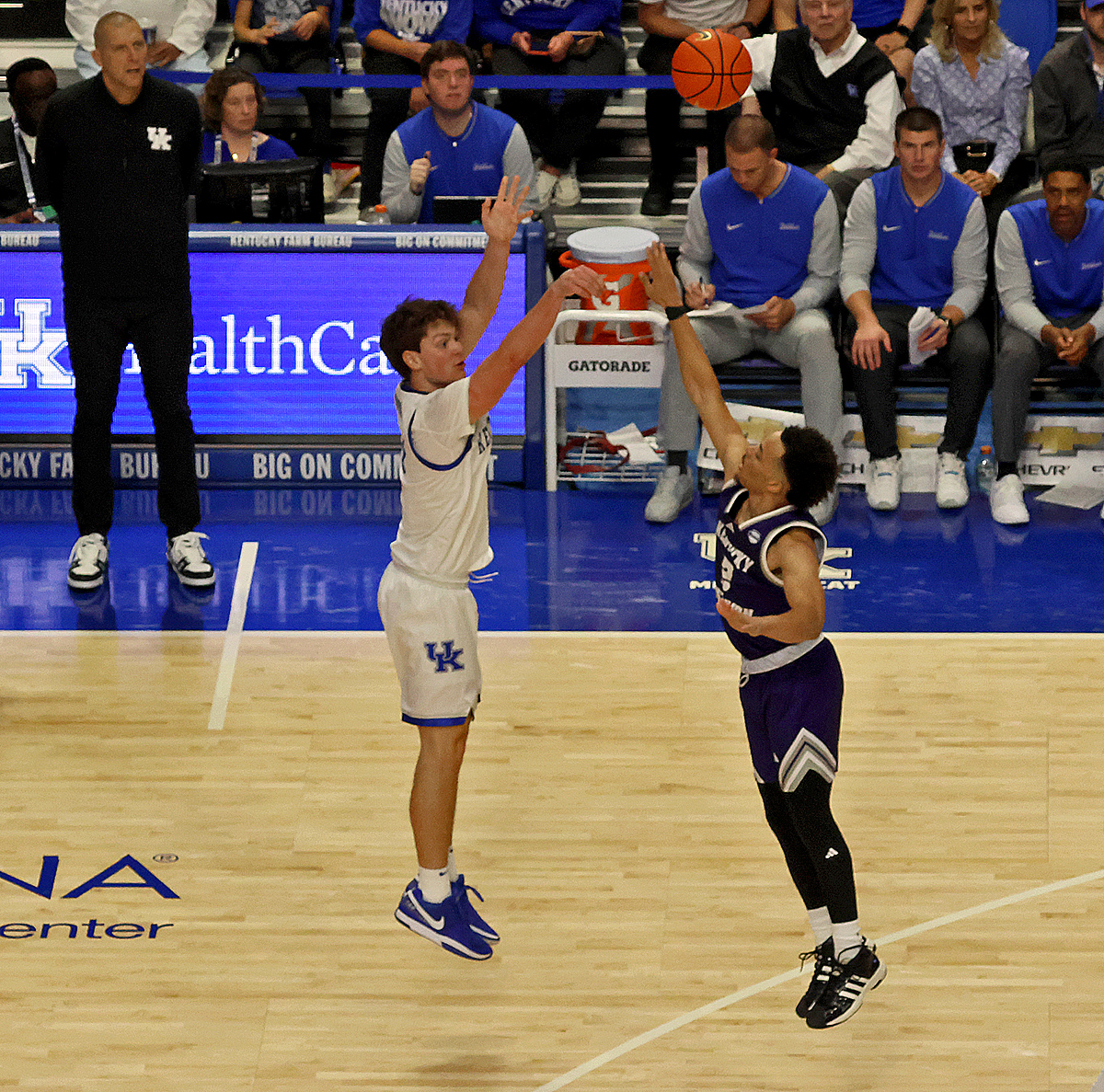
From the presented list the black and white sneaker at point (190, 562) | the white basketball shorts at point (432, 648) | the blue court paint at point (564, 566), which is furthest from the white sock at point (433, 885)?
the black and white sneaker at point (190, 562)

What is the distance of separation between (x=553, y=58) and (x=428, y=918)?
7334 mm

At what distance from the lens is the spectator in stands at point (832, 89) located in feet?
33.6

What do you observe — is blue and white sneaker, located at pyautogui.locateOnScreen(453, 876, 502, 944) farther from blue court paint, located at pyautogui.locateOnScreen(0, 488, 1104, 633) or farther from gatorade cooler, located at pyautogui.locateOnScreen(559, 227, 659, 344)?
gatorade cooler, located at pyautogui.locateOnScreen(559, 227, 659, 344)

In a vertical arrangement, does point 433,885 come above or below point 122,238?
below

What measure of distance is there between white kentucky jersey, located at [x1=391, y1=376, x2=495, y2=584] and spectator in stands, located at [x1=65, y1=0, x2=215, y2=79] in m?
7.51

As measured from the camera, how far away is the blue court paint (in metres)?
8.02

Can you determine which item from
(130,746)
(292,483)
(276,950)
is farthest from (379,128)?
(276,950)

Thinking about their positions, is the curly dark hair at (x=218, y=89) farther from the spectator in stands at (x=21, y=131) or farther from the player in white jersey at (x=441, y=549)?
the player in white jersey at (x=441, y=549)

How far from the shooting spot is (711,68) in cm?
947

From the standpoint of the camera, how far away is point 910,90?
10719 millimetres

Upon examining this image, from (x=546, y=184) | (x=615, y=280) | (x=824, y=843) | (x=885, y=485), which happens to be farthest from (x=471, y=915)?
(x=546, y=184)

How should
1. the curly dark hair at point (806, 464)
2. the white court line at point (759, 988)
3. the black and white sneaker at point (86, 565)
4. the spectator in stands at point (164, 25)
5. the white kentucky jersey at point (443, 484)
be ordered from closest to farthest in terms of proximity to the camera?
the curly dark hair at point (806, 464), the white court line at point (759, 988), the white kentucky jersey at point (443, 484), the black and white sneaker at point (86, 565), the spectator in stands at point (164, 25)

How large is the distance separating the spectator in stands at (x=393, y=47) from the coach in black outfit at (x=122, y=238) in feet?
10.6

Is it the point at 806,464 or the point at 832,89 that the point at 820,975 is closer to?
the point at 806,464
